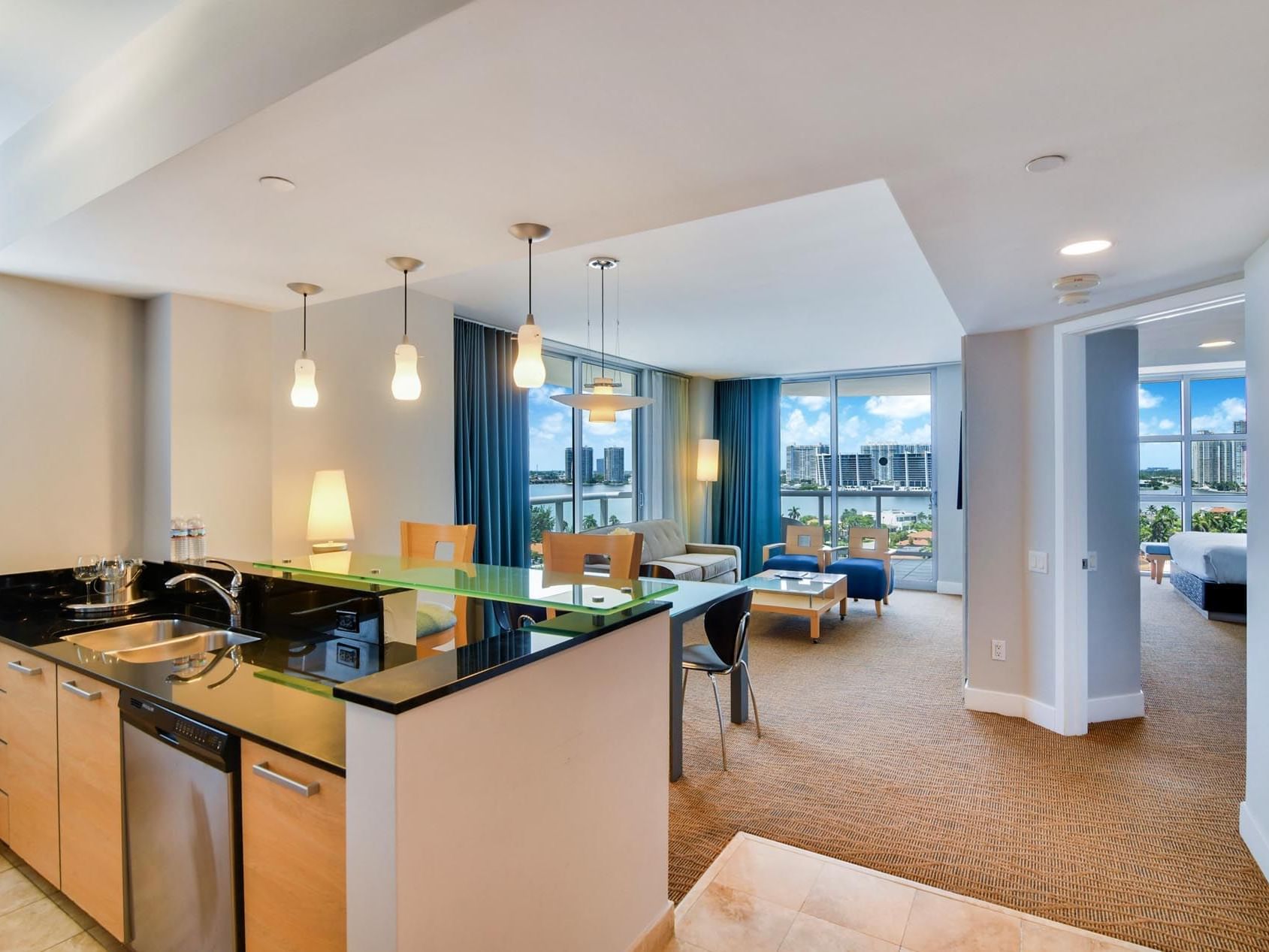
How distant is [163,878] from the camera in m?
1.62

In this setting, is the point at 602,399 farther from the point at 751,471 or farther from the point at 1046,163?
the point at 751,471

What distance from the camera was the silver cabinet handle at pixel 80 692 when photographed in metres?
1.79

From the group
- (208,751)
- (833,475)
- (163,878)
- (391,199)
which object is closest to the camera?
(208,751)

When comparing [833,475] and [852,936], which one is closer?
[852,936]

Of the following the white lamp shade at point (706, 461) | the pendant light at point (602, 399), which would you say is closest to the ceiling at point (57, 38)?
the pendant light at point (602, 399)

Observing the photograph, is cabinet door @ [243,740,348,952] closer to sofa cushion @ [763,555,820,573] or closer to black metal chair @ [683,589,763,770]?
black metal chair @ [683,589,763,770]

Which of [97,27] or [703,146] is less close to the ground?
[97,27]

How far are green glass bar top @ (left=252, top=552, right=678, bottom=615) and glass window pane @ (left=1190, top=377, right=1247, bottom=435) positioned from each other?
8790mm

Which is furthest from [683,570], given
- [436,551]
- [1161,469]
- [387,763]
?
[1161,469]

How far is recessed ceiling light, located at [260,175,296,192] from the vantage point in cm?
166

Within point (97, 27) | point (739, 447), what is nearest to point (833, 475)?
point (739, 447)

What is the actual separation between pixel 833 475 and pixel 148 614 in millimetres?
7118

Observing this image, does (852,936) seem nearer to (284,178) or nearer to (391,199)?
(391,199)

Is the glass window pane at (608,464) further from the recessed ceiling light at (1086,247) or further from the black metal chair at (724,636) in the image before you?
the recessed ceiling light at (1086,247)
